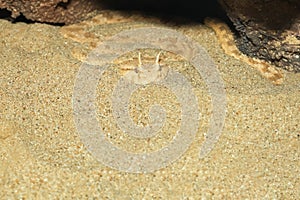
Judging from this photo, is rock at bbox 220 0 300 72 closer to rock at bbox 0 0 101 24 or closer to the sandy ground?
the sandy ground

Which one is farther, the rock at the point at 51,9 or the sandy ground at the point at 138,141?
the rock at the point at 51,9

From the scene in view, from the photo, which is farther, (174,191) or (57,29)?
(57,29)

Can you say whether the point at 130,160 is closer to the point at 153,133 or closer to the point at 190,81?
the point at 153,133

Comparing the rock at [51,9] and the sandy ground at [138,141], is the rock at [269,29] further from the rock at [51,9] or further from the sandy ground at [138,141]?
the rock at [51,9]

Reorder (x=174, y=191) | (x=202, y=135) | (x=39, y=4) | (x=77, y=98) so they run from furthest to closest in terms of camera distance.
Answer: (x=39, y=4) < (x=77, y=98) < (x=202, y=135) < (x=174, y=191)

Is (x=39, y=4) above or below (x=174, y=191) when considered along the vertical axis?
above

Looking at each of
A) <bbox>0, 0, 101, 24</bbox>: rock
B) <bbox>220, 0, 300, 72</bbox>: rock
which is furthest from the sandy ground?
<bbox>0, 0, 101, 24</bbox>: rock

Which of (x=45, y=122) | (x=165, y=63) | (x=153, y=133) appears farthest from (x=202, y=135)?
(x=45, y=122)

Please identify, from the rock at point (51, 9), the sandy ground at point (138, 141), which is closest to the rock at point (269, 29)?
the sandy ground at point (138, 141)
